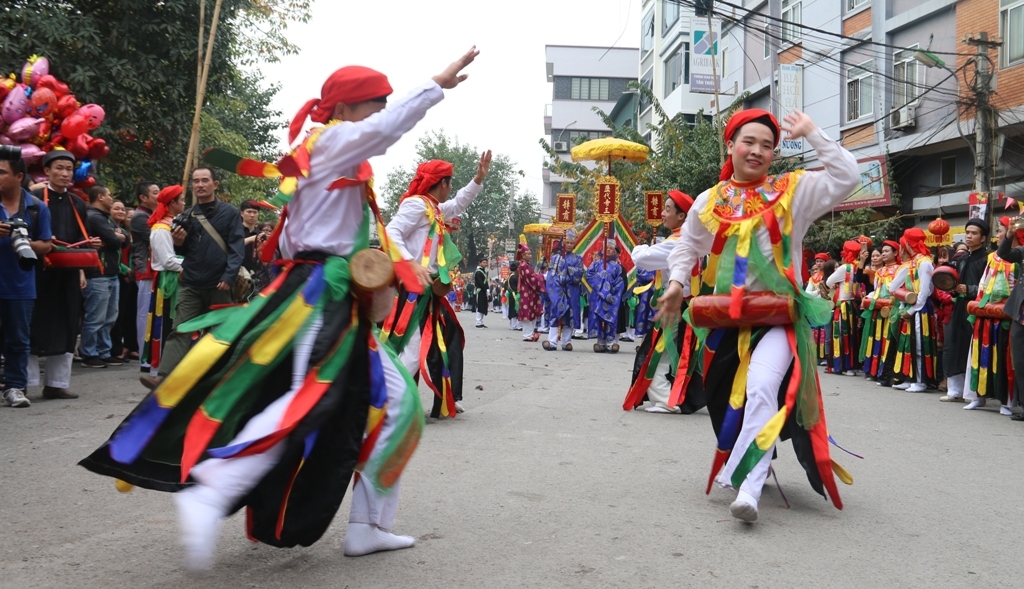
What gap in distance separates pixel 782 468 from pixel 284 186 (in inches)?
143

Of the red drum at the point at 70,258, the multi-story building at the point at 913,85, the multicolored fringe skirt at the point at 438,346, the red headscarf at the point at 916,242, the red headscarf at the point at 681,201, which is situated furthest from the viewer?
the multi-story building at the point at 913,85

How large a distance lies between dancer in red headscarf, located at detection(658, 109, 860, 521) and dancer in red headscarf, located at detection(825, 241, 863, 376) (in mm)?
9605

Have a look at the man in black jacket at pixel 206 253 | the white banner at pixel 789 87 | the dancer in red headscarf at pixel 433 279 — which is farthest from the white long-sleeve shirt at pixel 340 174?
the white banner at pixel 789 87

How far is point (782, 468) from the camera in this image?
232 inches

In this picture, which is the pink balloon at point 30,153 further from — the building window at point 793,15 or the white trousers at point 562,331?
the building window at point 793,15

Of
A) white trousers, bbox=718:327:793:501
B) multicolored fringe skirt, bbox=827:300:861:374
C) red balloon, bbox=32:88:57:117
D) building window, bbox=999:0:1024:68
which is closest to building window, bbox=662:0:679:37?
building window, bbox=999:0:1024:68

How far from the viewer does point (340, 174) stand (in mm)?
3537

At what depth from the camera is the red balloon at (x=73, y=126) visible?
394 inches

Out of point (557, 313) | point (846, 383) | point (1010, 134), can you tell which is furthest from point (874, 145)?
→ point (846, 383)

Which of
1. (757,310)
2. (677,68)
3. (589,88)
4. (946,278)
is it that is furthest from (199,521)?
(589,88)

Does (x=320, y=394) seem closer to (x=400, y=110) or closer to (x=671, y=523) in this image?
(x=400, y=110)

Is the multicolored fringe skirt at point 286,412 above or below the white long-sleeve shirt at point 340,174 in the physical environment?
below

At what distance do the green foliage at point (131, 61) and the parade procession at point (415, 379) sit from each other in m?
0.05

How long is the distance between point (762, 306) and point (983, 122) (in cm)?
1511
